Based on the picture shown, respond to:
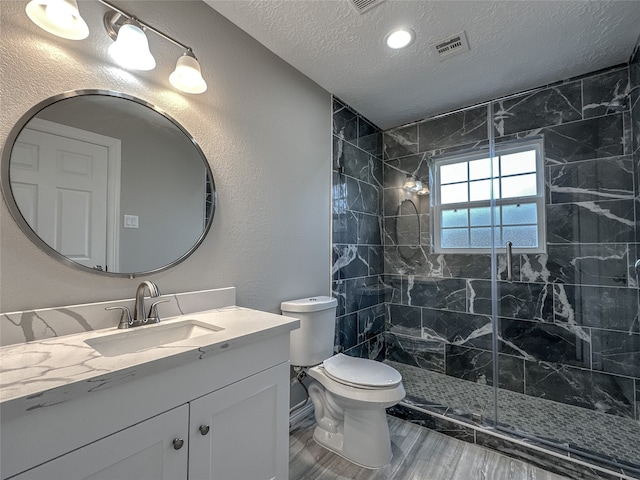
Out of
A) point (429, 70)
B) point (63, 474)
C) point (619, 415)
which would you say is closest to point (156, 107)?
point (63, 474)

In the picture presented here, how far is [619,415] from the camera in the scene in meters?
1.91

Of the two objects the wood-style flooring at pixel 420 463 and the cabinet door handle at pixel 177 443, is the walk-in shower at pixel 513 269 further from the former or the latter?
the cabinet door handle at pixel 177 443

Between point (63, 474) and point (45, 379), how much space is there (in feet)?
0.71

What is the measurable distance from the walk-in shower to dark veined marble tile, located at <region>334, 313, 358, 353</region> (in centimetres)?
2

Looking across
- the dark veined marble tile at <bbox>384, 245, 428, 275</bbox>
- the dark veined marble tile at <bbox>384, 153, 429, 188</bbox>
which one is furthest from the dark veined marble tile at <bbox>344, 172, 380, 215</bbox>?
the dark veined marble tile at <bbox>384, 245, 428, 275</bbox>

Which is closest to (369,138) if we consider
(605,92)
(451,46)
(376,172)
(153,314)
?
(376,172)

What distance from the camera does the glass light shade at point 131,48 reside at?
1.08 meters

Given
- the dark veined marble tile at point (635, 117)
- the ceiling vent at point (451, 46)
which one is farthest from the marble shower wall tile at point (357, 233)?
the dark veined marble tile at point (635, 117)

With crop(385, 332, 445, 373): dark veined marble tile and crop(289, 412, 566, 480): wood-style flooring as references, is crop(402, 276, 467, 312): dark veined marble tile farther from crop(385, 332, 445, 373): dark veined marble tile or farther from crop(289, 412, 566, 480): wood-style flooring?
crop(289, 412, 566, 480): wood-style flooring

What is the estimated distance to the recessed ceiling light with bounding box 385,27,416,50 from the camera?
1611 millimetres

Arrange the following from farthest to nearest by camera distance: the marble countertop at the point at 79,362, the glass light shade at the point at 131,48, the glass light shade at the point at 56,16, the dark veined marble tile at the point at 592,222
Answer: the dark veined marble tile at the point at 592,222, the glass light shade at the point at 131,48, the glass light shade at the point at 56,16, the marble countertop at the point at 79,362

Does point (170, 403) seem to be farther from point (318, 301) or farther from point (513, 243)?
point (513, 243)

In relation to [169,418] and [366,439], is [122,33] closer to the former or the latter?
[169,418]

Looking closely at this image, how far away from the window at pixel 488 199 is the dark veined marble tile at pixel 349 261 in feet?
2.32
